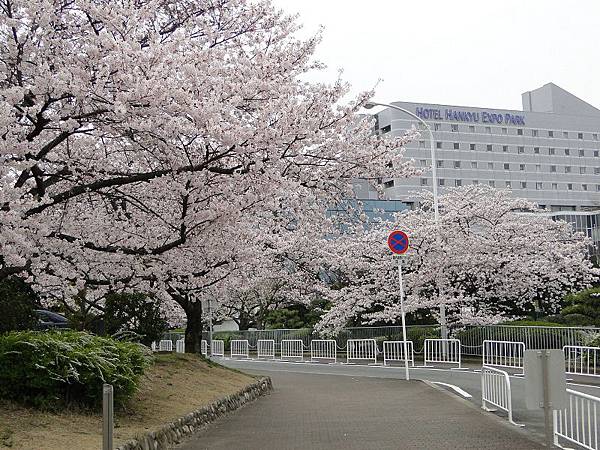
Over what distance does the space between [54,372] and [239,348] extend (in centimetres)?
3146

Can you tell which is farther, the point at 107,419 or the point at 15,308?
the point at 15,308

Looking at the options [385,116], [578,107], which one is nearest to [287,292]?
[385,116]

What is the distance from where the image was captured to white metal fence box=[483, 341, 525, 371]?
22953 millimetres

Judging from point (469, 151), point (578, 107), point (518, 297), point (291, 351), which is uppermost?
point (578, 107)

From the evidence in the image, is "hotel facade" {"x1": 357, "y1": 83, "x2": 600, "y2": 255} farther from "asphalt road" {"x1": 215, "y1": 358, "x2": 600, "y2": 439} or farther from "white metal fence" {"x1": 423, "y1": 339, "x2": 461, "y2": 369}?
"white metal fence" {"x1": 423, "y1": 339, "x2": 461, "y2": 369}

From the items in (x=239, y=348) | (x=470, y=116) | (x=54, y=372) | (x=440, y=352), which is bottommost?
(x=239, y=348)

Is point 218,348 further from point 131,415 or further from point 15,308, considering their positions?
point 131,415

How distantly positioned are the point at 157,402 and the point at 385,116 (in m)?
96.6

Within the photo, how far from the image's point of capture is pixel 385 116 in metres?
106

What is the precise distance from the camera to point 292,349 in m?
35.7

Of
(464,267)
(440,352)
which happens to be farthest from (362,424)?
(464,267)

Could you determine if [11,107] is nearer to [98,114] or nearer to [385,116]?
[98,114]

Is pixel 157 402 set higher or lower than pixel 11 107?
lower

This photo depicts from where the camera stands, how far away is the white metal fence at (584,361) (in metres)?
19.5
